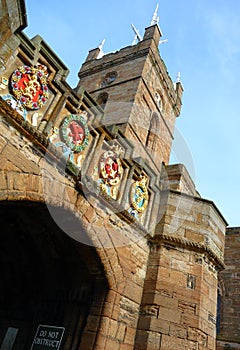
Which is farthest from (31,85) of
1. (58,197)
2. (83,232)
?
(83,232)

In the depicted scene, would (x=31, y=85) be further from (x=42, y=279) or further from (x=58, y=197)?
(x=42, y=279)

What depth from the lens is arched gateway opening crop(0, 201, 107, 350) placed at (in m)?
4.46

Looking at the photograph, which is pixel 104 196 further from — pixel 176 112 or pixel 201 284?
pixel 176 112

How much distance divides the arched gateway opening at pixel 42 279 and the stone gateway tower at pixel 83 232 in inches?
0.8

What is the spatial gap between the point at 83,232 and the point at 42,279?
61.8 inches

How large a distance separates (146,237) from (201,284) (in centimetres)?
124

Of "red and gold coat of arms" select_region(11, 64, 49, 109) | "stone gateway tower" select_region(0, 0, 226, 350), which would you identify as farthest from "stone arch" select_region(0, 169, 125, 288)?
"red and gold coat of arms" select_region(11, 64, 49, 109)

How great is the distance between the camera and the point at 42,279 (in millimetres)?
5234

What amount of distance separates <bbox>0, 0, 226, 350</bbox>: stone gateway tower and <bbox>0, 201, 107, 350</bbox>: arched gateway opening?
0.02 meters

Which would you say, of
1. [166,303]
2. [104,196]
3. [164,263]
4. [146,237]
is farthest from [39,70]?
[166,303]

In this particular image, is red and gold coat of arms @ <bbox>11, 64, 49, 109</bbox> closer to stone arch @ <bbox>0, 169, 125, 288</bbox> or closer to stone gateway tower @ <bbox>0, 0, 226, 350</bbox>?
stone gateway tower @ <bbox>0, 0, 226, 350</bbox>

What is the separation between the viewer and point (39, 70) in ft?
13.4

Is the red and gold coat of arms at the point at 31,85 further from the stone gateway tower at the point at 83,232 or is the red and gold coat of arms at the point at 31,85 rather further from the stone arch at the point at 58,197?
the stone arch at the point at 58,197

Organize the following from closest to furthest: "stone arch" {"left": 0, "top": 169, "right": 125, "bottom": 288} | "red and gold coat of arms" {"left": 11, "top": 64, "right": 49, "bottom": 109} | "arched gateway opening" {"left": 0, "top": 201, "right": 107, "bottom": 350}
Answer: "stone arch" {"left": 0, "top": 169, "right": 125, "bottom": 288} < "red and gold coat of arms" {"left": 11, "top": 64, "right": 49, "bottom": 109} < "arched gateway opening" {"left": 0, "top": 201, "right": 107, "bottom": 350}
